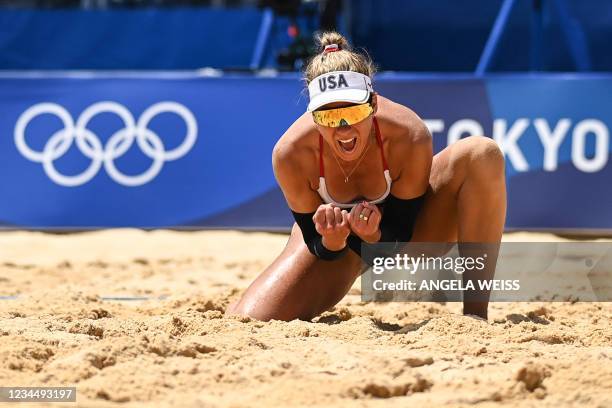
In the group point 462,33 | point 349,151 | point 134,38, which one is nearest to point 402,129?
point 349,151

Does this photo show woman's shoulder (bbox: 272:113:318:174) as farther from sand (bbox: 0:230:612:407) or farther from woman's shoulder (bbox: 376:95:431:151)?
sand (bbox: 0:230:612:407)

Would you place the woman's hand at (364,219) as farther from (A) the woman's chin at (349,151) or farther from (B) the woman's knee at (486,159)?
(B) the woman's knee at (486,159)

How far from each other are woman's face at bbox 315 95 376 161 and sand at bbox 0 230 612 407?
681mm

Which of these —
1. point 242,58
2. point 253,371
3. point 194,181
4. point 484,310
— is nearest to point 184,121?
point 194,181

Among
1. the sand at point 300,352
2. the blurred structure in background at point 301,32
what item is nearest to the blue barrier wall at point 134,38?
the blurred structure in background at point 301,32

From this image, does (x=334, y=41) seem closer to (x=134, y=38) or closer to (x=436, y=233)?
(x=436, y=233)

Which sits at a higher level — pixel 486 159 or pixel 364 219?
pixel 486 159

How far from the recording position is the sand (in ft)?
9.53

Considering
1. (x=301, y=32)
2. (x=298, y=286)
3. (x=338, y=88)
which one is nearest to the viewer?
(x=338, y=88)

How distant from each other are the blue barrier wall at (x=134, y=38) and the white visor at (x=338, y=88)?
576cm

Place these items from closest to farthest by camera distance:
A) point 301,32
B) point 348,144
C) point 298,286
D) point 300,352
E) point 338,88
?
point 300,352
point 338,88
point 348,144
point 298,286
point 301,32

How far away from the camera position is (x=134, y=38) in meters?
9.46

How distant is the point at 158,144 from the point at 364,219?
3.46 metres

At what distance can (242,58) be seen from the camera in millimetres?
9414
